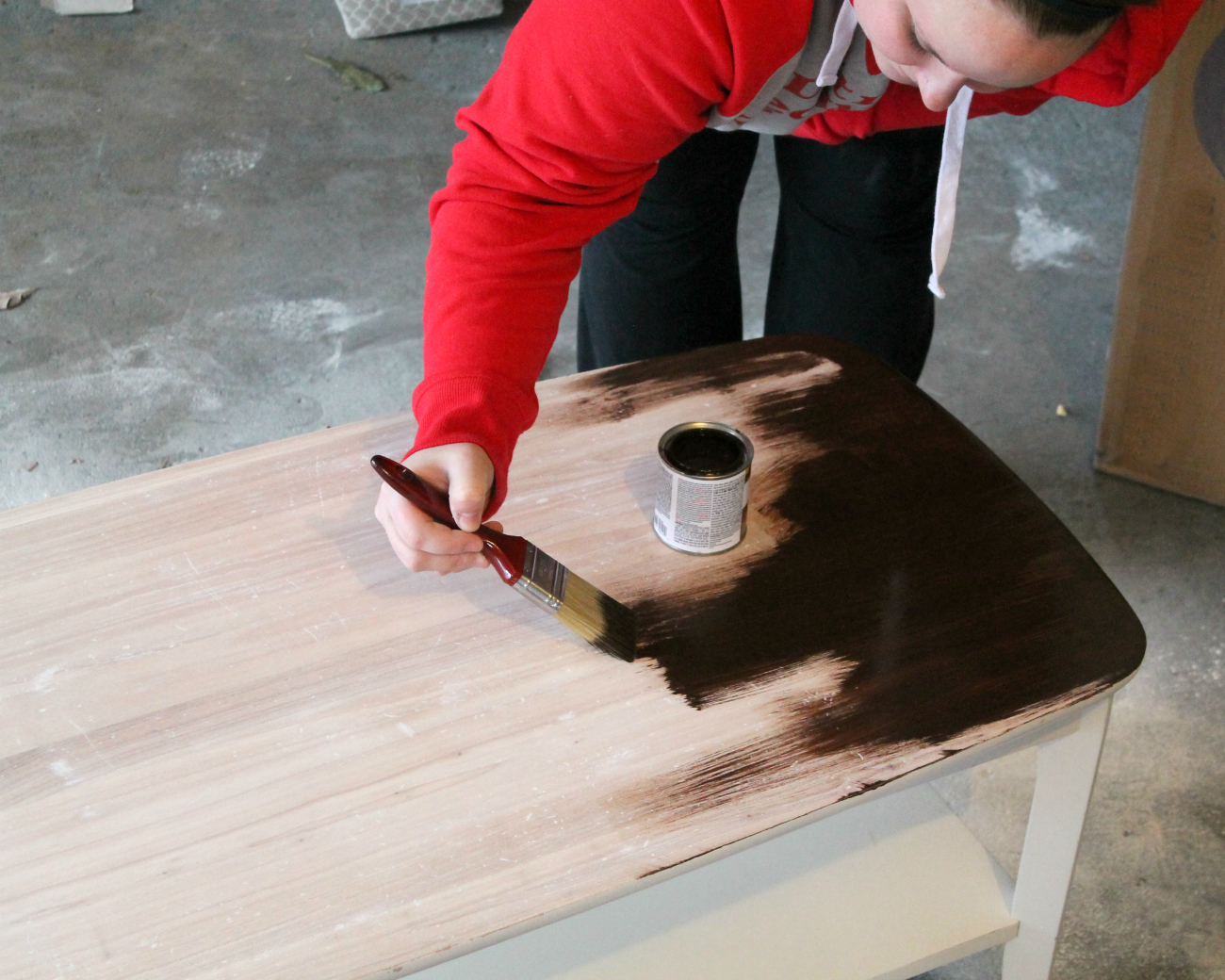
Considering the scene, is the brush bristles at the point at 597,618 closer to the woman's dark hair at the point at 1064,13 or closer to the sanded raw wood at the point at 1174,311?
the woman's dark hair at the point at 1064,13

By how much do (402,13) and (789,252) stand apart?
1952 millimetres

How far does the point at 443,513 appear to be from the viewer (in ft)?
→ 2.73

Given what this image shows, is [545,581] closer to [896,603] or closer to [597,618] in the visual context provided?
[597,618]

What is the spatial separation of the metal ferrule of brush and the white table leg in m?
0.43

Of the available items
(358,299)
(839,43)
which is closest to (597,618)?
(839,43)

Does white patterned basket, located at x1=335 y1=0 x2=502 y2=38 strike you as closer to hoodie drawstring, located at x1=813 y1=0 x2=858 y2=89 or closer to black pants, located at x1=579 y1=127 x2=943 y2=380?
black pants, located at x1=579 y1=127 x2=943 y2=380

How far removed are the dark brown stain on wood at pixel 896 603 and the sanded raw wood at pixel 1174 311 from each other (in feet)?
2.19

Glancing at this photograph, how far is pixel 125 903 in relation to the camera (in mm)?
726

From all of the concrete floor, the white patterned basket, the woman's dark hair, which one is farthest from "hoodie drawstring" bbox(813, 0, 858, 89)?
the white patterned basket

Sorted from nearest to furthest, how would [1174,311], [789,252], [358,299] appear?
[789,252] → [1174,311] → [358,299]

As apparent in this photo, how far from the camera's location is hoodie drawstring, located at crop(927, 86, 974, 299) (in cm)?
95

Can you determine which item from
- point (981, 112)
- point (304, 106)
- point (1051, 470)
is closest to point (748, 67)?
point (981, 112)

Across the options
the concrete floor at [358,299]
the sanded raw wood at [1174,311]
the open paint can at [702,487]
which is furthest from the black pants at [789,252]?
the concrete floor at [358,299]

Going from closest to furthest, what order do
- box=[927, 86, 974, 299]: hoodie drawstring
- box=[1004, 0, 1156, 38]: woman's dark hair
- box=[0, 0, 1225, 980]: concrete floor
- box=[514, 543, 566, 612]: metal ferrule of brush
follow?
box=[1004, 0, 1156, 38]: woman's dark hair, box=[514, 543, 566, 612]: metal ferrule of brush, box=[927, 86, 974, 299]: hoodie drawstring, box=[0, 0, 1225, 980]: concrete floor
